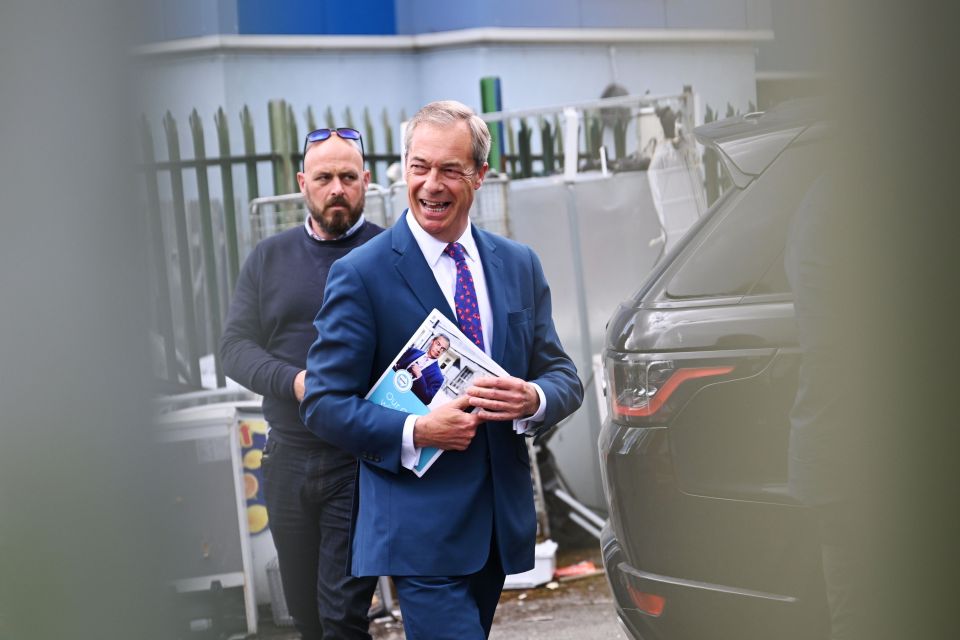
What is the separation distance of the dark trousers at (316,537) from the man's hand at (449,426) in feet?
3.53

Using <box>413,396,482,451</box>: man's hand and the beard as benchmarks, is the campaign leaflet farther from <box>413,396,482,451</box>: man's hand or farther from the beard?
the beard

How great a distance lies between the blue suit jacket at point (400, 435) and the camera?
9.10ft

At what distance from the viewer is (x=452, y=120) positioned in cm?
286

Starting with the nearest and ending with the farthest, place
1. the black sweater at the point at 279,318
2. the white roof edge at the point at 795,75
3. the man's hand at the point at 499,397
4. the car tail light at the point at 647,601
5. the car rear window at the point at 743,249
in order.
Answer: the white roof edge at the point at 795,75 < the man's hand at the point at 499,397 < the car rear window at the point at 743,249 < the car tail light at the point at 647,601 < the black sweater at the point at 279,318

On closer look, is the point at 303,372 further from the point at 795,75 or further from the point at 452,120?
the point at 795,75

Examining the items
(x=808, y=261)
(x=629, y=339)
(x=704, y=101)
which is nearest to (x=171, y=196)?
(x=808, y=261)

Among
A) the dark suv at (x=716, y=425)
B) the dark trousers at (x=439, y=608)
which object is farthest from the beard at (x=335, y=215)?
the dark trousers at (x=439, y=608)

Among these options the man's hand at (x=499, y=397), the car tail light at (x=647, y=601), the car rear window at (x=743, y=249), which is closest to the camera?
the man's hand at (x=499, y=397)

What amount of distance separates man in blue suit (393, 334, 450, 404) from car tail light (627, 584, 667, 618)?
908 millimetres

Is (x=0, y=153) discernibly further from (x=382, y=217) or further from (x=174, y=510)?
(x=382, y=217)

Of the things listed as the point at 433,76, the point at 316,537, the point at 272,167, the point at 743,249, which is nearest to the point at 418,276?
the point at 743,249

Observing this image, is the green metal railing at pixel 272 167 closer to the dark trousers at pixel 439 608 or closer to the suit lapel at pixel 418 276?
the suit lapel at pixel 418 276

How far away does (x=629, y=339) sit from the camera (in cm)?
343

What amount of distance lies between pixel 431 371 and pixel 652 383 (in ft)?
2.57
